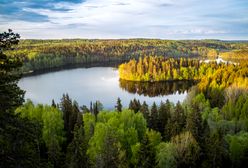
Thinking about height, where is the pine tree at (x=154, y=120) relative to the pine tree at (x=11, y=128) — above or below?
below

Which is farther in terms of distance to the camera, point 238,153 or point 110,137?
point 238,153

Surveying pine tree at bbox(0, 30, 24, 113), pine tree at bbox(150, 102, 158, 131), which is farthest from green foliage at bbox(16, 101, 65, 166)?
pine tree at bbox(0, 30, 24, 113)

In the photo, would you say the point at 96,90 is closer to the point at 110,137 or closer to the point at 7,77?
the point at 110,137

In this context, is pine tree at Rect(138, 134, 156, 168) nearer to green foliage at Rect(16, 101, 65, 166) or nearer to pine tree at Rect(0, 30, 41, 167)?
green foliage at Rect(16, 101, 65, 166)

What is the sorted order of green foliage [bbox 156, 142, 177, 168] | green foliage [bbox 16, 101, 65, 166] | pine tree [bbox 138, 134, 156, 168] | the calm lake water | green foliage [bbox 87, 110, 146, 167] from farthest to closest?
1. the calm lake water
2. green foliage [bbox 16, 101, 65, 166]
3. green foliage [bbox 156, 142, 177, 168]
4. pine tree [bbox 138, 134, 156, 168]
5. green foliage [bbox 87, 110, 146, 167]

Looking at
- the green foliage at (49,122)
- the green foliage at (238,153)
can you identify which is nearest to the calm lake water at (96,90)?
the green foliage at (49,122)

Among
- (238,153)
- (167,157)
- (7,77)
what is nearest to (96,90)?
(238,153)

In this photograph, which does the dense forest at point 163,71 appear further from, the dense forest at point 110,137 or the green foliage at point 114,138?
the green foliage at point 114,138
